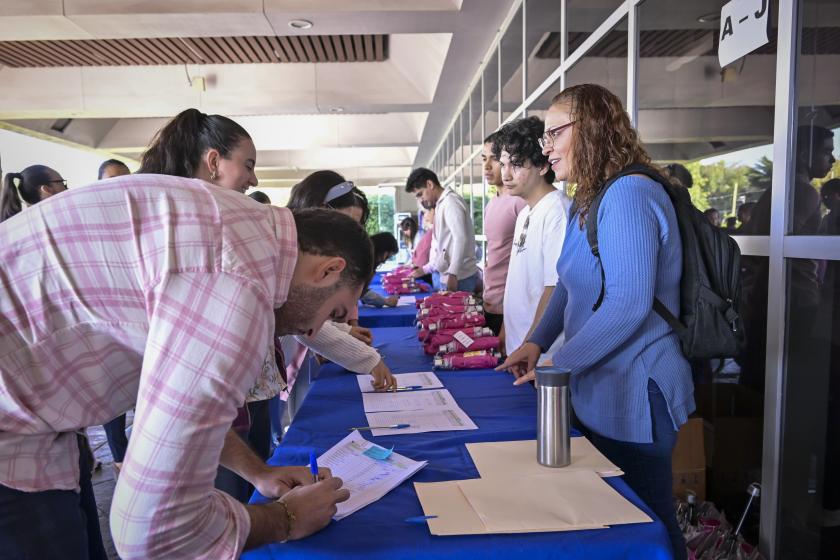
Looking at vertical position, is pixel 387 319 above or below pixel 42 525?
below

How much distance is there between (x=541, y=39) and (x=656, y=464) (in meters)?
2.92

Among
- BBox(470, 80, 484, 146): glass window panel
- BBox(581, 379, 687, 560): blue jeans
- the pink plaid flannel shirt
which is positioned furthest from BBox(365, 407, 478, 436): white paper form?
BBox(470, 80, 484, 146): glass window panel

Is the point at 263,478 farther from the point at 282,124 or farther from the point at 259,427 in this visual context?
the point at 282,124

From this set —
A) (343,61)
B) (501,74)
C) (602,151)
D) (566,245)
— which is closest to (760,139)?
(602,151)

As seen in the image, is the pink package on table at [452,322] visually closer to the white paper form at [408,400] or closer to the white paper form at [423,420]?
the white paper form at [408,400]

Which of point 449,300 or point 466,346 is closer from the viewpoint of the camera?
point 466,346

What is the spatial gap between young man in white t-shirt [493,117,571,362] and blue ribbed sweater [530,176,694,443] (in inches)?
26.4

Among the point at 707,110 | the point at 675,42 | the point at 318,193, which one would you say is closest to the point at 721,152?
the point at 707,110

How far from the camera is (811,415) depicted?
54.6 inches

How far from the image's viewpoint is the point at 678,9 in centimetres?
188

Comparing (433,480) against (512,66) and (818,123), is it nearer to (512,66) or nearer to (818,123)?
(818,123)

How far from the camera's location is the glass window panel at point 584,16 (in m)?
2.46

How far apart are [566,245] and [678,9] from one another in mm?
977

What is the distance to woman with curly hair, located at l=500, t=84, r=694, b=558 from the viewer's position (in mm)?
1232
